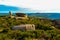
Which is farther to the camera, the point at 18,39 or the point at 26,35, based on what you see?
the point at 26,35

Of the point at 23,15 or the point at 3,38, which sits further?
the point at 23,15

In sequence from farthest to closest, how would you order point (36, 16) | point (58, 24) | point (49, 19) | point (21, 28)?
point (36, 16) < point (49, 19) < point (58, 24) < point (21, 28)

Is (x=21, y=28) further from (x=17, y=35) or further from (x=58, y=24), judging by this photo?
(x=58, y=24)

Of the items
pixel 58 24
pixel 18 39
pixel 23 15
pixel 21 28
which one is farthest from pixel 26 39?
pixel 23 15

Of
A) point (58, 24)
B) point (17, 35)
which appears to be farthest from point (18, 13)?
point (17, 35)

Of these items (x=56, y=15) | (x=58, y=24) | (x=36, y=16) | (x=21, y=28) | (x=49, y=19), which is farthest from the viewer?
(x=36, y=16)

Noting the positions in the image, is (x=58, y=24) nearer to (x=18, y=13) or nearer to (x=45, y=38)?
(x=18, y=13)

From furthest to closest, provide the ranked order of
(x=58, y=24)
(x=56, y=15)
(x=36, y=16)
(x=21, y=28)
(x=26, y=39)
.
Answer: (x=36, y=16), (x=56, y=15), (x=58, y=24), (x=21, y=28), (x=26, y=39)

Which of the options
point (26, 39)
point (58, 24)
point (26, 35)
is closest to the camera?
point (26, 39)
